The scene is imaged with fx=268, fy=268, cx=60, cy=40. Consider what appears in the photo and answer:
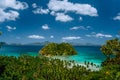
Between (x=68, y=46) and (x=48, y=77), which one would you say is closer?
(x=48, y=77)

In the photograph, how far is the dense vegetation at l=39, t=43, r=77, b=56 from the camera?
14312cm

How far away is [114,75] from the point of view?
29.4 meters

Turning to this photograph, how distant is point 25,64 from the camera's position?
79938mm

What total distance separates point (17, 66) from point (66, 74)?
1576 centimetres

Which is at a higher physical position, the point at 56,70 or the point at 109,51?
the point at 109,51

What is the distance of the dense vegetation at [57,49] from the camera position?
470 feet

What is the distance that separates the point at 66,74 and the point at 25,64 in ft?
56.3

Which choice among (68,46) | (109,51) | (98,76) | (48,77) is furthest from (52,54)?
(98,76)

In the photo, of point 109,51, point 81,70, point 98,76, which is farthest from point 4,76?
point 98,76

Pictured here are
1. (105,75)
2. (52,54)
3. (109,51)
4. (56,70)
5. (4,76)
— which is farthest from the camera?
(52,54)

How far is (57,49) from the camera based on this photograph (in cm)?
14650

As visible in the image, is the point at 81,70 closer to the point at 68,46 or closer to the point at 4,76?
the point at 4,76

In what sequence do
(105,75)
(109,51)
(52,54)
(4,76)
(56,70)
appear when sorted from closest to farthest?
(105,75), (109,51), (4,76), (56,70), (52,54)

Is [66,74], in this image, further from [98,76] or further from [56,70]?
[98,76]
